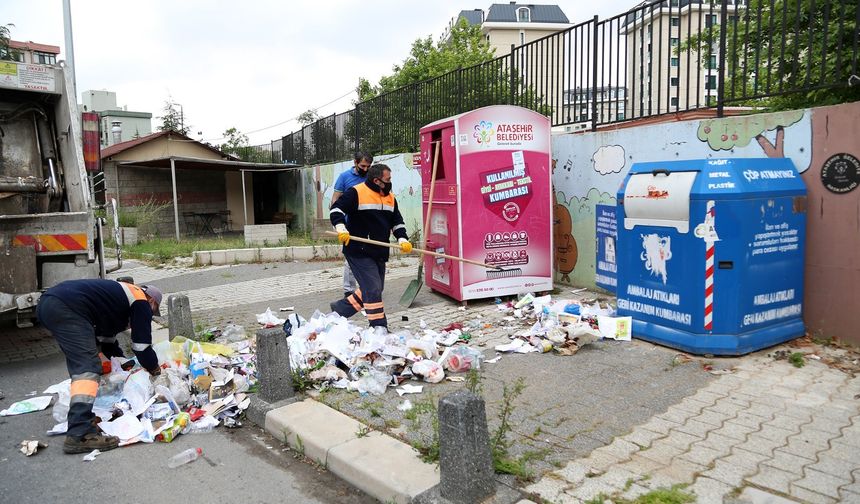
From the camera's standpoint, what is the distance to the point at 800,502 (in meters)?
2.71

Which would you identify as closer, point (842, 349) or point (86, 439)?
point (86, 439)

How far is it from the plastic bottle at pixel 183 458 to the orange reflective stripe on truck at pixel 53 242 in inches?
125

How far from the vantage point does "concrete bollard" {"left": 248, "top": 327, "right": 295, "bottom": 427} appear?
171 inches

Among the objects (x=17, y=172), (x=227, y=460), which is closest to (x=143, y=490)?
(x=227, y=460)

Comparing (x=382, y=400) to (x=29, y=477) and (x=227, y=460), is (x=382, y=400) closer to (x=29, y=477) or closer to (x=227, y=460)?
(x=227, y=460)

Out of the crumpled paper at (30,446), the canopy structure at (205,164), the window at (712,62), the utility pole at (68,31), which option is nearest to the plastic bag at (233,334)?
the crumpled paper at (30,446)

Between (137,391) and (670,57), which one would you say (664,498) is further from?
(670,57)

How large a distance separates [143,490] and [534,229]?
17.0 ft

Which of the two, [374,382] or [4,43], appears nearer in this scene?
[374,382]

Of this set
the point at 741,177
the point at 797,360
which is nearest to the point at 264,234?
the point at 741,177

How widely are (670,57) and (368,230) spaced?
150 inches

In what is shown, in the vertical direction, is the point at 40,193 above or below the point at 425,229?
above

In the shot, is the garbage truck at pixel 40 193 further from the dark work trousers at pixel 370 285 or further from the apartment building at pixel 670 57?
the apartment building at pixel 670 57

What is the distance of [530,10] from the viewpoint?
62625 mm
